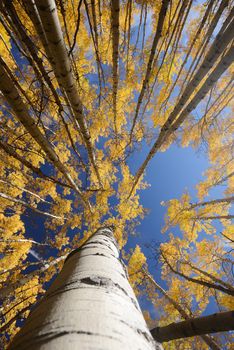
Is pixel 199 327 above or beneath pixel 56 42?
beneath

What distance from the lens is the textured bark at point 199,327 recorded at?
3.06 ft

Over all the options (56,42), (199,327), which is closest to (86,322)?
(199,327)

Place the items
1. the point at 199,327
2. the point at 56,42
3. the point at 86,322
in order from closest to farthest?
the point at 86,322
the point at 199,327
the point at 56,42

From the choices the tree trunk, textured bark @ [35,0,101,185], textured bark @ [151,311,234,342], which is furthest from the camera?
textured bark @ [35,0,101,185]

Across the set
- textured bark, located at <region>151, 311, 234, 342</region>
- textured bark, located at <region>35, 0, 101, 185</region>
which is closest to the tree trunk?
textured bark, located at <region>151, 311, 234, 342</region>

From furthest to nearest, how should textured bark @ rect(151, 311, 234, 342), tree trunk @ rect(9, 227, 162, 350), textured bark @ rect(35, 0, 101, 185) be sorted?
textured bark @ rect(35, 0, 101, 185)
textured bark @ rect(151, 311, 234, 342)
tree trunk @ rect(9, 227, 162, 350)

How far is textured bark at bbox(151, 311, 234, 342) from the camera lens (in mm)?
933

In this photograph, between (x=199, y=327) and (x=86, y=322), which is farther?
(x=199, y=327)

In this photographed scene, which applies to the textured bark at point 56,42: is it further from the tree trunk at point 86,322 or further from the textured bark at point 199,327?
the textured bark at point 199,327

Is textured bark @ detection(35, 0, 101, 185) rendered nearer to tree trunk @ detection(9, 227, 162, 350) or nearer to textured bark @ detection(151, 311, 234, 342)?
tree trunk @ detection(9, 227, 162, 350)

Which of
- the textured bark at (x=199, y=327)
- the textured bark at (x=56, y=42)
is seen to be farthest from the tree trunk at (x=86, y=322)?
the textured bark at (x=56, y=42)

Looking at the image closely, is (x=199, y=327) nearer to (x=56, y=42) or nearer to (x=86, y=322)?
(x=86, y=322)

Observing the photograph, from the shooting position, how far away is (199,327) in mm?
998

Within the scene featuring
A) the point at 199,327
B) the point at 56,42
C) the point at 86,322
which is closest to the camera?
the point at 86,322
